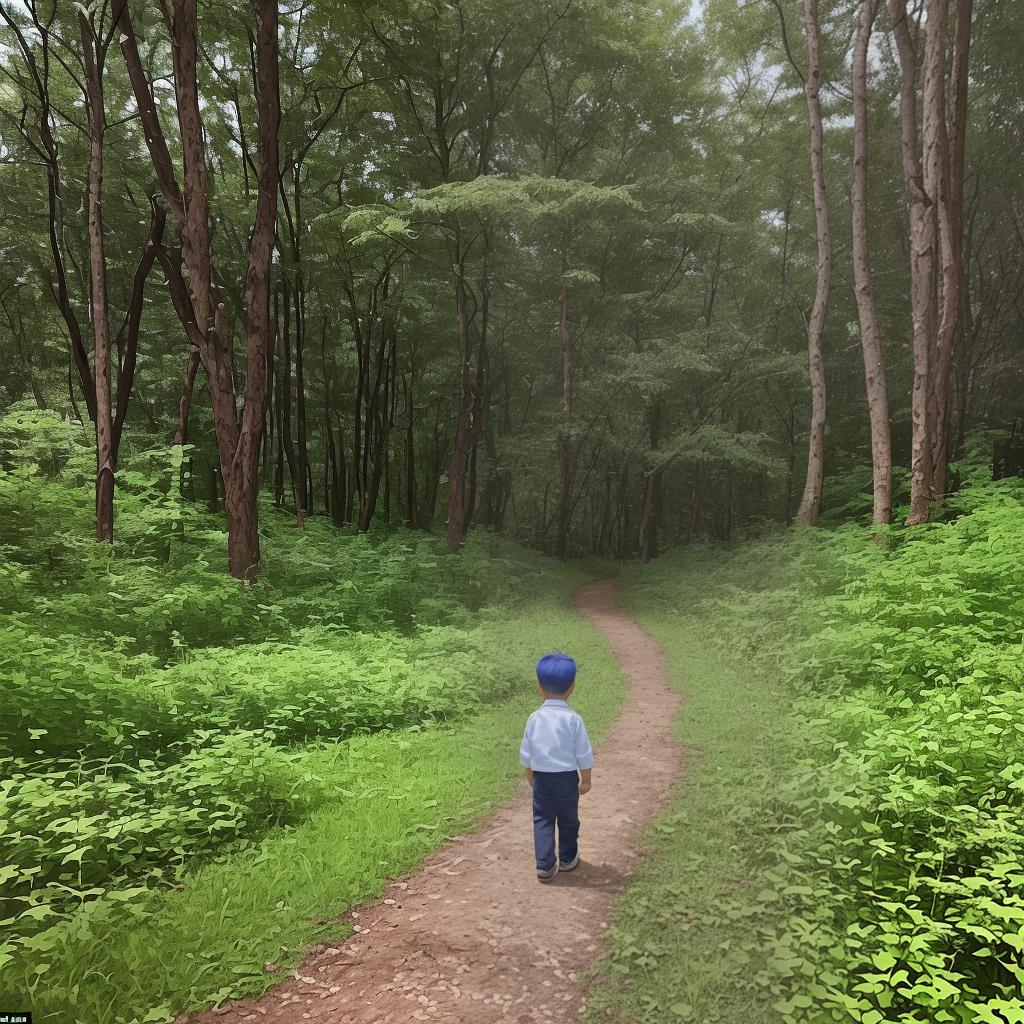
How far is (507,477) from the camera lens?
103 feet

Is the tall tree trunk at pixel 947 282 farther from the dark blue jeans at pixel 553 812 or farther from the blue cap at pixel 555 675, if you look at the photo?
the dark blue jeans at pixel 553 812

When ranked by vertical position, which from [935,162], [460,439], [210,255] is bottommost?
[460,439]

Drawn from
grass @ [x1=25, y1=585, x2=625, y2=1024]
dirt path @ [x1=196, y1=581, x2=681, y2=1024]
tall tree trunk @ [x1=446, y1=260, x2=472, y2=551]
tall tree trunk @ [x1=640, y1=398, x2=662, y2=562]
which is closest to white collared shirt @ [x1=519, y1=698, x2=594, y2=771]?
dirt path @ [x1=196, y1=581, x2=681, y2=1024]

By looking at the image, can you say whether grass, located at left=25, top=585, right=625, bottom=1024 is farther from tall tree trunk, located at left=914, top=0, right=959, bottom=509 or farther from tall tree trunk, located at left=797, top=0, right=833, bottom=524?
tall tree trunk, located at left=797, top=0, right=833, bottom=524

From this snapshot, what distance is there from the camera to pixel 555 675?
12.9ft

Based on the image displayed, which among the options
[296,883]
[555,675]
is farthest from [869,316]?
[296,883]

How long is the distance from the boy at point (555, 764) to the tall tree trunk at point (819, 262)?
13.7 meters

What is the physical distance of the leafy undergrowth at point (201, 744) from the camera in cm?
329

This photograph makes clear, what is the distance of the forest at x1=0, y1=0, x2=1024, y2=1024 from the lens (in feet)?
10.8

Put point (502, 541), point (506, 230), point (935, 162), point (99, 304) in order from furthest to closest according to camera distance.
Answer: point (502, 541) → point (506, 230) → point (99, 304) → point (935, 162)

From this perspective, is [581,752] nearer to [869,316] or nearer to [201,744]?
[201,744]

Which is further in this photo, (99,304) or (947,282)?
(947,282)

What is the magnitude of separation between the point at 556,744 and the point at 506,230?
19.6 metres

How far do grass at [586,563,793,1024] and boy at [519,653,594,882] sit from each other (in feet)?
1.76
